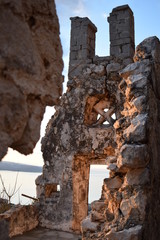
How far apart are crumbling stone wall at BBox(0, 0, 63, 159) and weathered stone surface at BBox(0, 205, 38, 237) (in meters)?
4.65

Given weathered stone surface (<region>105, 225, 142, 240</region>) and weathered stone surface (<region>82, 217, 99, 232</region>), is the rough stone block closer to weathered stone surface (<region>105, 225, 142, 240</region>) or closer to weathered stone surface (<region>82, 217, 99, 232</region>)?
weathered stone surface (<region>82, 217, 99, 232</region>)

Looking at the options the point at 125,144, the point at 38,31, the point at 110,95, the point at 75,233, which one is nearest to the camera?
the point at 38,31

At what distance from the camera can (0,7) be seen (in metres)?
1.16

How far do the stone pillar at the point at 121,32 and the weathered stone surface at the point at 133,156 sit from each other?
450 cm

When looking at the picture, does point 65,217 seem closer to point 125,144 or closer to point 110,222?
point 110,222

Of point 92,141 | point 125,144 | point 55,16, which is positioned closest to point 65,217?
point 92,141

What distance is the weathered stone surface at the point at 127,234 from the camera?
2.62m

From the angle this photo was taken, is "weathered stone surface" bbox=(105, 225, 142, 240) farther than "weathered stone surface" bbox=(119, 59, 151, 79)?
No

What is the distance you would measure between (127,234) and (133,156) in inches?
30.3

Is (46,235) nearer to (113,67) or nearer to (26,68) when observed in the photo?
(113,67)

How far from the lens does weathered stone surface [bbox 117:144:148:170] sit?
2.87m

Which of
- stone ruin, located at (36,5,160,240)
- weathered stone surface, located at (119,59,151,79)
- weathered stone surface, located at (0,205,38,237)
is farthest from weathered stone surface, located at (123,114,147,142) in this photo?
weathered stone surface, located at (0,205,38,237)

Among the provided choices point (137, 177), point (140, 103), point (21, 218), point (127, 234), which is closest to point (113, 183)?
point (137, 177)

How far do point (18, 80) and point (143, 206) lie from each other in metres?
2.07
